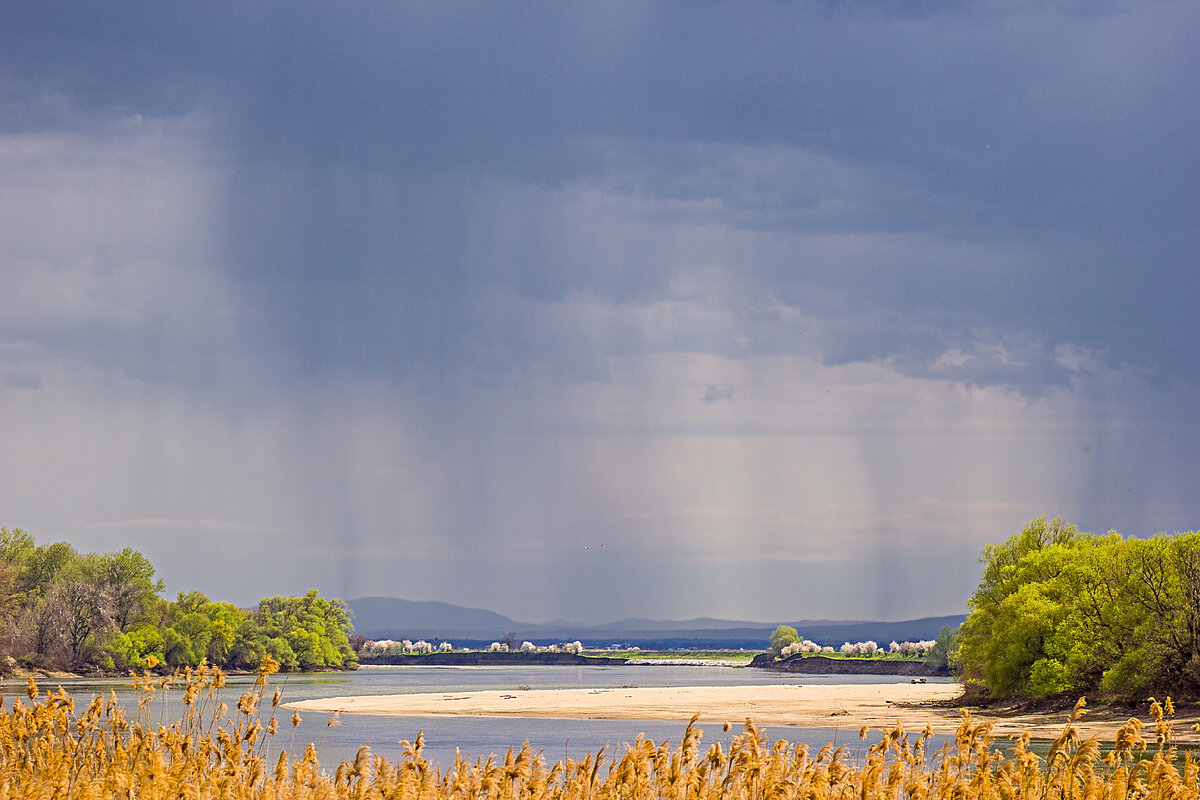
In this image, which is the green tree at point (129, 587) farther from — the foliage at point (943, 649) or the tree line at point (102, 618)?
the foliage at point (943, 649)

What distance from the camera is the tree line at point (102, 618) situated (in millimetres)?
130000

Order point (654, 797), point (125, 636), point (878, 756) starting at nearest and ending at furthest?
point (654, 797), point (878, 756), point (125, 636)

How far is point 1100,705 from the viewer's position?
67750 millimetres

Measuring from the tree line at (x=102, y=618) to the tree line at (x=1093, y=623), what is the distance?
8386 cm

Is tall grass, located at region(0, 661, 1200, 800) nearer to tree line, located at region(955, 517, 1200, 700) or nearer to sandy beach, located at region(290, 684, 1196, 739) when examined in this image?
sandy beach, located at region(290, 684, 1196, 739)

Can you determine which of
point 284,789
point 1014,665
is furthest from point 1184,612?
point 284,789

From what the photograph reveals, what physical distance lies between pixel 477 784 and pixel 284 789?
82.3 inches

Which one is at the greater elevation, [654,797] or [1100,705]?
[654,797]

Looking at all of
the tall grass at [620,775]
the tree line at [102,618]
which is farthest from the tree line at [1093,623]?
the tree line at [102,618]

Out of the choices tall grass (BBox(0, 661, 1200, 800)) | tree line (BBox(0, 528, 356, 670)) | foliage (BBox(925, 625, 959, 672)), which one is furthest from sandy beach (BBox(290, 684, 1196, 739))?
foliage (BBox(925, 625, 959, 672))

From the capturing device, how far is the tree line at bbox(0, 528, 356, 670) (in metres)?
130

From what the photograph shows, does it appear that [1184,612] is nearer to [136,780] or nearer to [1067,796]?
[1067,796]

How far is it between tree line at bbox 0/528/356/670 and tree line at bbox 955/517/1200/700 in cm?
8386

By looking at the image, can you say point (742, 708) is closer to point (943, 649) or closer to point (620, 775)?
point (620, 775)
